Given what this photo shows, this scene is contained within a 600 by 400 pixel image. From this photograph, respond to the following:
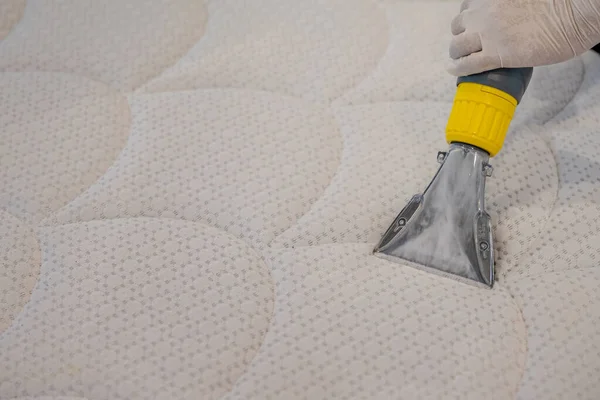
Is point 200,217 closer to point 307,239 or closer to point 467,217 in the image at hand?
point 307,239

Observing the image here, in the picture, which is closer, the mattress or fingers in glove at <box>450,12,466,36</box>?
the mattress

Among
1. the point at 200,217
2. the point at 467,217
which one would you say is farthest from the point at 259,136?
the point at 467,217

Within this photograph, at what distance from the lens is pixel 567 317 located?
56 centimetres

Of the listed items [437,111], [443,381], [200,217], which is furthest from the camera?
[437,111]

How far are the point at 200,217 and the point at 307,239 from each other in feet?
0.34

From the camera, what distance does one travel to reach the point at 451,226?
0.61 meters

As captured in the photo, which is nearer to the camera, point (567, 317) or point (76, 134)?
point (567, 317)

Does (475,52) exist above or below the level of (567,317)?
above

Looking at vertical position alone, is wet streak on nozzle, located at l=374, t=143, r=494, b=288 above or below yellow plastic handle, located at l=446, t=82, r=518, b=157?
below

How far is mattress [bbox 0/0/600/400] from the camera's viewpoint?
536mm

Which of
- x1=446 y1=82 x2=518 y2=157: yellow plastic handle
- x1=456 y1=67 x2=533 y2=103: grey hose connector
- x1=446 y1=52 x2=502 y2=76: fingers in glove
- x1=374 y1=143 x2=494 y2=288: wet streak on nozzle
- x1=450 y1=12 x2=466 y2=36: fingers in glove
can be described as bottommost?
x1=374 y1=143 x2=494 y2=288: wet streak on nozzle

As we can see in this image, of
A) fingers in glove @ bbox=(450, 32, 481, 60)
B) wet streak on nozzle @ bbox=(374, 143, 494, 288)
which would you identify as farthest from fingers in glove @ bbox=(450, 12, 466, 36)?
wet streak on nozzle @ bbox=(374, 143, 494, 288)

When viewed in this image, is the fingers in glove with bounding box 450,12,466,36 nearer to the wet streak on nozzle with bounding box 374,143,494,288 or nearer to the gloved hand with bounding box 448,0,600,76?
the gloved hand with bounding box 448,0,600,76

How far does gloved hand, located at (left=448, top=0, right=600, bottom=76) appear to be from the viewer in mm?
628
